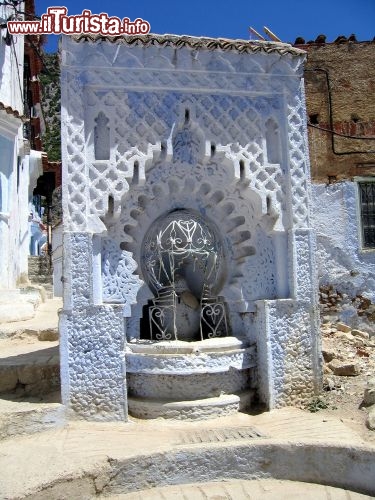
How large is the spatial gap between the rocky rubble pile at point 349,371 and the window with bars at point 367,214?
177 cm

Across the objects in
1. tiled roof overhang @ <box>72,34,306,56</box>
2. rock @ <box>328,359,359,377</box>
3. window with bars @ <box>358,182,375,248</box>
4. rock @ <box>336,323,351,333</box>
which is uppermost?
tiled roof overhang @ <box>72,34,306,56</box>

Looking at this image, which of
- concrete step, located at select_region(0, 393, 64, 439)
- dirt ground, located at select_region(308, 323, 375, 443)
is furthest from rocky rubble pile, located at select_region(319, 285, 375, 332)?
concrete step, located at select_region(0, 393, 64, 439)

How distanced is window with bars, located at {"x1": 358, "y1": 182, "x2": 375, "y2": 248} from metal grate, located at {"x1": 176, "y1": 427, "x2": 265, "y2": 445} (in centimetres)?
521

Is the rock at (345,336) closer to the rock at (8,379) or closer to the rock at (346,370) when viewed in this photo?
the rock at (346,370)

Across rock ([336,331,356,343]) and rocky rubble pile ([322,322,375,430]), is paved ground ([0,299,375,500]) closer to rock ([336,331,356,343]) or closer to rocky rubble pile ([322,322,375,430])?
rocky rubble pile ([322,322,375,430])

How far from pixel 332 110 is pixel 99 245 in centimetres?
781

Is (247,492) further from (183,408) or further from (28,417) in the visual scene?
(28,417)

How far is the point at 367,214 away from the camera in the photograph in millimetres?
9094

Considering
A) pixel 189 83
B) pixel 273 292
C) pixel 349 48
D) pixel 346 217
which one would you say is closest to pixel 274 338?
pixel 273 292

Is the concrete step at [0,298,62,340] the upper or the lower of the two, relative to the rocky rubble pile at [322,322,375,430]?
upper

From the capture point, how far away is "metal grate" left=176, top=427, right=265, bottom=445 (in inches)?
180

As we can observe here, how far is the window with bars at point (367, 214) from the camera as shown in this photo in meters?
9.02

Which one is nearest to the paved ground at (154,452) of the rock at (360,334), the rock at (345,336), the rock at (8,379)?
the rock at (8,379)

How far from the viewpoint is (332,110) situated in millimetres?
11109
